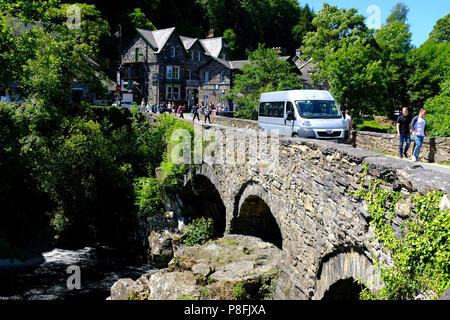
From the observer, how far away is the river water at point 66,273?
50.8 ft

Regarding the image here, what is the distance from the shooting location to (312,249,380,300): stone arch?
546 cm

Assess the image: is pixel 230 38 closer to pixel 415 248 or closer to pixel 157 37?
pixel 157 37

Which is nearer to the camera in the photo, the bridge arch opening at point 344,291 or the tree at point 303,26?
the bridge arch opening at point 344,291

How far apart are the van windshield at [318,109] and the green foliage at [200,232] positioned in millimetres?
7202

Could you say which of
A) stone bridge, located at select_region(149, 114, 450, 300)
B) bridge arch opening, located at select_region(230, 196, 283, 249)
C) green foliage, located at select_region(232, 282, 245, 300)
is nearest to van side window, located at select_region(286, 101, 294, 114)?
stone bridge, located at select_region(149, 114, 450, 300)

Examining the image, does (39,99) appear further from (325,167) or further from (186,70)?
(186,70)

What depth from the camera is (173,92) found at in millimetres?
48281

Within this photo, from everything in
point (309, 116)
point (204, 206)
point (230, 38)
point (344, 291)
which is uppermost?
point (230, 38)

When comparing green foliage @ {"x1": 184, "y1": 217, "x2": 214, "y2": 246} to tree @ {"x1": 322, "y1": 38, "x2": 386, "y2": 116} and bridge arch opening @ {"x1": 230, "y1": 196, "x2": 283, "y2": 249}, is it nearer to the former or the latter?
bridge arch opening @ {"x1": 230, "y1": 196, "x2": 283, "y2": 249}

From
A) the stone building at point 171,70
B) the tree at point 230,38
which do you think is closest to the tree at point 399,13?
the tree at point 230,38

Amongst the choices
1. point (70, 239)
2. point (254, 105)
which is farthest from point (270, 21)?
point (70, 239)

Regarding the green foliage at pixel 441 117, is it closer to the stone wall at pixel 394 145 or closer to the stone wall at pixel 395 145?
the stone wall at pixel 394 145

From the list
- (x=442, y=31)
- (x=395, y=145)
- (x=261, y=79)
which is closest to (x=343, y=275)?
(x=395, y=145)

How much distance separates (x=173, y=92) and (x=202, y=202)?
103 feet
